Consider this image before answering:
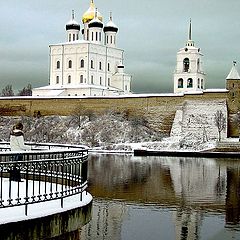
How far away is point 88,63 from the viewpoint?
61.2m

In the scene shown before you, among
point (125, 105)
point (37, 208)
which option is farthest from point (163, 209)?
point (125, 105)

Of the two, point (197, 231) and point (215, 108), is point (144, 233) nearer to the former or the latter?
point (197, 231)

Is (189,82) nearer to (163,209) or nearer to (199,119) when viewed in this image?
(199,119)

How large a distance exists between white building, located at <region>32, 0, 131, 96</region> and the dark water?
45.2 m

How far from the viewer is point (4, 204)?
23.8 feet

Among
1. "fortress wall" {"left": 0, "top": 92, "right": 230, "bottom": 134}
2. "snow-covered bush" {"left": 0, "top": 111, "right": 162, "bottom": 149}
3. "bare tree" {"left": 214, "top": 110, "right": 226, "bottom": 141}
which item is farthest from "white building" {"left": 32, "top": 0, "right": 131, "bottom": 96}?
"bare tree" {"left": 214, "top": 110, "right": 226, "bottom": 141}

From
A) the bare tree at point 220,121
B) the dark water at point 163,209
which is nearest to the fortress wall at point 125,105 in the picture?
the bare tree at point 220,121

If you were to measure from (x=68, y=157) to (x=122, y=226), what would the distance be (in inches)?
53.6

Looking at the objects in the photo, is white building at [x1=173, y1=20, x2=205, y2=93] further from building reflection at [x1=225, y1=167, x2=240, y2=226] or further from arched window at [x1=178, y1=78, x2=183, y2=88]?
building reflection at [x1=225, y1=167, x2=240, y2=226]

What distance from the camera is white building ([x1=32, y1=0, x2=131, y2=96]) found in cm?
6100

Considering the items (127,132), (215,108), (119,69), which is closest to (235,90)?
(215,108)

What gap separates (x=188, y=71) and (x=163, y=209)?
52943 mm

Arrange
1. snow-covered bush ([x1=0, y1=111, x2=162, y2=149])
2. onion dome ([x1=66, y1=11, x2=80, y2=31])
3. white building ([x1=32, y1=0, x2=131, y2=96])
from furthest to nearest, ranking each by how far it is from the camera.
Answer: onion dome ([x1=66, y1=11, x2=80, y2=31]) < white building ([x1=32, y1=0, x2=131, y2=96]) < snow-covered bush ([x1=0, y1=111, x2=162, y2=149])

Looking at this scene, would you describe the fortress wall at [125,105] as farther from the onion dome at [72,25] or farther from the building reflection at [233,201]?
the building reflection at [233,201]
